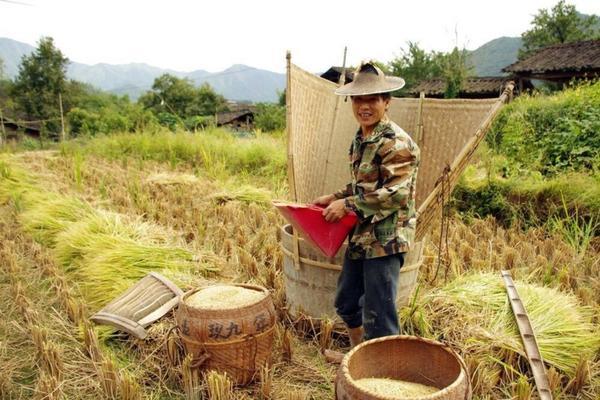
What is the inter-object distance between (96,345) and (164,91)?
4013cm

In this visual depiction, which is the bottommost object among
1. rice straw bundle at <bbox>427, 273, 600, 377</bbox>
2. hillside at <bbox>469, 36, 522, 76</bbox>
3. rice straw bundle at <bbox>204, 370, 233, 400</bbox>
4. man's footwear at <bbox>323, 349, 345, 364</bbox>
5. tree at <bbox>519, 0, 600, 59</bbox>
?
man's footwear at <bbox>323, 349, 345, 364</bbox>

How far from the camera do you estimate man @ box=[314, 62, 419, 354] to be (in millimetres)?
2373

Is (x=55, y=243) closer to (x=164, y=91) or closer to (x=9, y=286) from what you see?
(x=9, y=286)

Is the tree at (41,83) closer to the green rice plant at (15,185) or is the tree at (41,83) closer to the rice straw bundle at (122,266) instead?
the green rice plant at (15,185)

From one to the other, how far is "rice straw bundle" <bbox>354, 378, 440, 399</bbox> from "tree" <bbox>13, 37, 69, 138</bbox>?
3829cm

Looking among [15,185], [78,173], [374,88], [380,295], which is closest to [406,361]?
[380,295]

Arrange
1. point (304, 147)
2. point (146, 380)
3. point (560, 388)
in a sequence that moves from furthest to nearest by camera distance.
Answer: point (304, 147), point (146, 380), point (560, 388)

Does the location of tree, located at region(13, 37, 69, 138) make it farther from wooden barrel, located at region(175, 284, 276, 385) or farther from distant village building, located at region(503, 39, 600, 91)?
wooden barrel, located at region(175, 284, 276, 385)

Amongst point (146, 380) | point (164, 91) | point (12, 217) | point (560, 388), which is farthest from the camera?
point (164, 91)

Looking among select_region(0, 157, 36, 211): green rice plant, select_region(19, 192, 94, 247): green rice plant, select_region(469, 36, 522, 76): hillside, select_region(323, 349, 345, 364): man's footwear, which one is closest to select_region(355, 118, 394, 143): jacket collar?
select_region(323, 349, 345, 364): man's footwear

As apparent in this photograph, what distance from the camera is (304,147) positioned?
3.89 m

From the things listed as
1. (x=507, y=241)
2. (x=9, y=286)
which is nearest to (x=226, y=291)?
(x=9, y=286)

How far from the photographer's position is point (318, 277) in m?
3.07

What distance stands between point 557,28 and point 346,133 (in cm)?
4212
